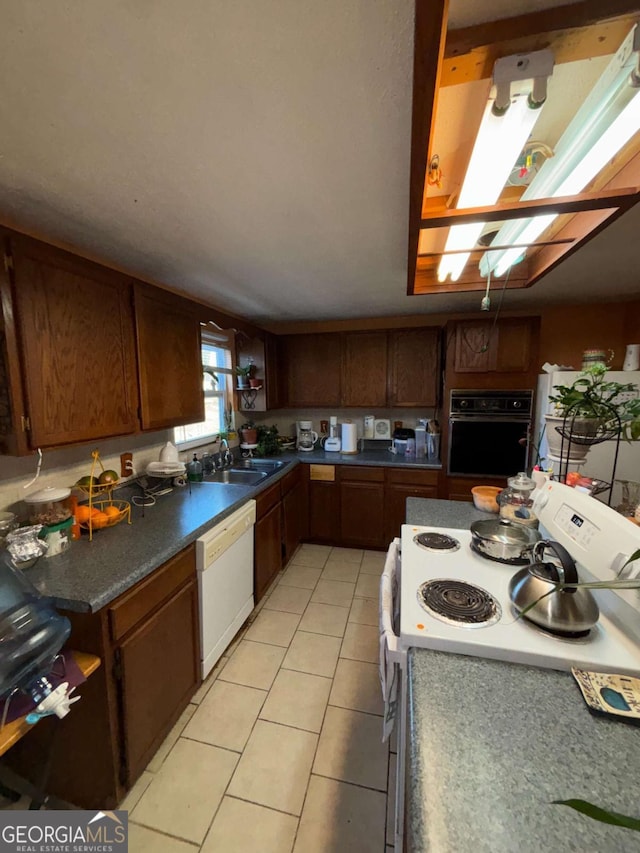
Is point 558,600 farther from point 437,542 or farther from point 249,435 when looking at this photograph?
point 249,435

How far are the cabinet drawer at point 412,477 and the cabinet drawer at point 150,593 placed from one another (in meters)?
1.96

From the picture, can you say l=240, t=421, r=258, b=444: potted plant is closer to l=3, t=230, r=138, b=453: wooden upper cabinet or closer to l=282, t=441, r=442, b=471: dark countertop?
l=282, t=441, r=442, b=471: dark countertop

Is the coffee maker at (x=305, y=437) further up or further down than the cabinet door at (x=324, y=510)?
further up

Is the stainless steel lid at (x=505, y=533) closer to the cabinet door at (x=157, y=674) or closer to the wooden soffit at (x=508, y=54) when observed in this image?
the wooden soffit at (x=508, y=54)

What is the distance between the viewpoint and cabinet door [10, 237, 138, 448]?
131 centimetres

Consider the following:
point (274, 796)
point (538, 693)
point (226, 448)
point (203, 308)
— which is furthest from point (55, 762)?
point (203, 308)

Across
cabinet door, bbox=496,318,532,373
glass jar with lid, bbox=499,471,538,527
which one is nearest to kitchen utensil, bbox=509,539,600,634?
glass jar with lid, bbox=499,471,538,527

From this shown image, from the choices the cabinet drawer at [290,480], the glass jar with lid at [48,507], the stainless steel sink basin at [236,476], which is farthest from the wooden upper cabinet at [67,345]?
the cabinet drawer at [290,480]

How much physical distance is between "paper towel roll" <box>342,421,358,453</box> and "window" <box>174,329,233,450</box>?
1175 millimetres

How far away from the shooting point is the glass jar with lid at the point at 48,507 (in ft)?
4.60

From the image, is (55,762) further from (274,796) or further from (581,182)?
(581,182)

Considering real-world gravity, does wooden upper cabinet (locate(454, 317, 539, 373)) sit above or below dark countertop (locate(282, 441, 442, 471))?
above

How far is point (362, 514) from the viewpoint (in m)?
3.23

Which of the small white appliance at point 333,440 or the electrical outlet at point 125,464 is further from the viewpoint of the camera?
the small white appliance at point 333,440
